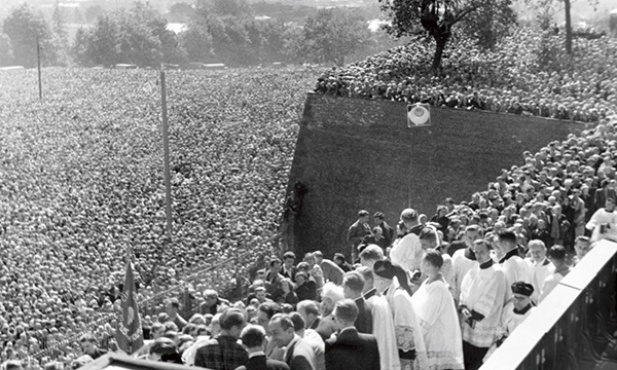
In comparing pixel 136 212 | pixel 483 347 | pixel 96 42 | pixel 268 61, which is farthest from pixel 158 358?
pixel 96 42

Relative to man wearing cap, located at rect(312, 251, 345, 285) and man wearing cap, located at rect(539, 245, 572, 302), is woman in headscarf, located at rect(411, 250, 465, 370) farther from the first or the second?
man wearing cap, located at rect(312, 251, 345, 285)

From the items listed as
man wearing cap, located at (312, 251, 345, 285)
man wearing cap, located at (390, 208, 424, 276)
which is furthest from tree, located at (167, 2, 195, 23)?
man wearing cap, located at (390, 208, 424, 276)

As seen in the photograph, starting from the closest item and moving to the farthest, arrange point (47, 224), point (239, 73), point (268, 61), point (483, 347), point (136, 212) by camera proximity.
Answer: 1. point (483, 347)
2. point (47, 224)
3. point (136, 212)
4. point (239, 73)
5. point (268, 61)

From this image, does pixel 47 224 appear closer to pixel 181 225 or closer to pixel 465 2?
pixel 181 225

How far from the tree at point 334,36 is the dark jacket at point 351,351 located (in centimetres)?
4965

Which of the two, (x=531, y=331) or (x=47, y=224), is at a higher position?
(x=531, y=331)

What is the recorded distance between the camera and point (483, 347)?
24.9 ft

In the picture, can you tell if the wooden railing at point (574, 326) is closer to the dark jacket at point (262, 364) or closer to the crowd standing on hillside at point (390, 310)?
the crowd standing on hillside at point (390, 310)

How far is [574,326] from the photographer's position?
597cm

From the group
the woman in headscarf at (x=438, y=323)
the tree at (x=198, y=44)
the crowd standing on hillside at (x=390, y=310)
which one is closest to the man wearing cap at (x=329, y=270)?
the crowd standing on hillside at (x=390, y=310)

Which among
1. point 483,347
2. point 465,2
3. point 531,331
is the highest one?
point 465,2

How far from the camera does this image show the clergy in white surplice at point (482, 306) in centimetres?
746

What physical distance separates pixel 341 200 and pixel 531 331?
19.6m

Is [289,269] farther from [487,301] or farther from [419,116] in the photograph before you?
[419,116]
